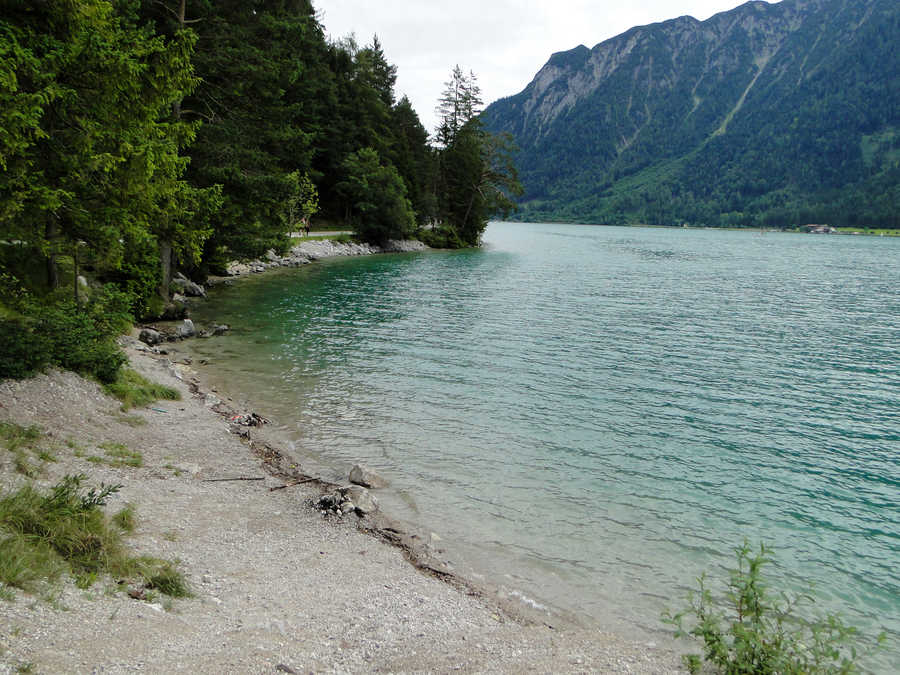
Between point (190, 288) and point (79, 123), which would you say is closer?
point (79, 123)

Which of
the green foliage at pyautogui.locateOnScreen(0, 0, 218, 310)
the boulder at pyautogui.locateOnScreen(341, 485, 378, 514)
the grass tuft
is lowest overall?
the boulder at pyautogui.locateOnScreen(341, 485, 378, 514)

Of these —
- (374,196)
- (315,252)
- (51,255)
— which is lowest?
(315,252)

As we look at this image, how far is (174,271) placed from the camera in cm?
3531

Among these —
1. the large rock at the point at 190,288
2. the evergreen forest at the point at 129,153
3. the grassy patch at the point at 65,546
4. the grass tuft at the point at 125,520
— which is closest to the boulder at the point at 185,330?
the evergreen forest at the point at 129,153

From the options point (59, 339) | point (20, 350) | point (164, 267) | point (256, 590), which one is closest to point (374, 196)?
point (164, 267)

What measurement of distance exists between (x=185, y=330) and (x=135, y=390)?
10.7 meters

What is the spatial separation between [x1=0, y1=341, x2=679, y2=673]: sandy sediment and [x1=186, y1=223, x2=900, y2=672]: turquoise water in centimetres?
131

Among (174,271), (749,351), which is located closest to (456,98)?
(174,271)

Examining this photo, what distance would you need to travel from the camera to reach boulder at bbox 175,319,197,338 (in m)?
24.7

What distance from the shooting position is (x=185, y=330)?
24.9 m

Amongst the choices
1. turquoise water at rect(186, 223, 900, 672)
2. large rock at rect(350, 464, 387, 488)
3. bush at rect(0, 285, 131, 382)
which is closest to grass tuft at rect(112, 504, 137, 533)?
large rock at rect(350, 464, 387, 488)

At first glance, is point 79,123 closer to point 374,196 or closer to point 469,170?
point 374,196

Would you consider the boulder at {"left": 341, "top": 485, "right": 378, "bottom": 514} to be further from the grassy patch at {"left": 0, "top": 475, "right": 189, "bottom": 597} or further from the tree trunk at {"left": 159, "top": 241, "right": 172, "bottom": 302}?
the tree trunk at {"left": 159, "top": 241, "right": 172, "bottom": 302}

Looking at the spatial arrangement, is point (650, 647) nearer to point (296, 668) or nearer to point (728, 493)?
point (296, 668)
